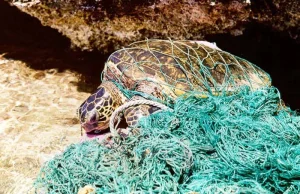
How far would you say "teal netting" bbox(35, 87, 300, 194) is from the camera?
2006 mm

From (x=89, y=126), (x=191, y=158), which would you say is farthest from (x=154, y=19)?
(x=191, y=158)

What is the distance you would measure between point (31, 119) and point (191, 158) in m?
2.31

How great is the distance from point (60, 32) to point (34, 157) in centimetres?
299

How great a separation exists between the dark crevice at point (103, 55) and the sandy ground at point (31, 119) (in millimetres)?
231

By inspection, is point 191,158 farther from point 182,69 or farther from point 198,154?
point 182,69

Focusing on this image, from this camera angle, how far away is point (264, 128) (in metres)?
2.33

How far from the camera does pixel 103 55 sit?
17.3 ft

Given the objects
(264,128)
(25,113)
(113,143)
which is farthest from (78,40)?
(264,128)

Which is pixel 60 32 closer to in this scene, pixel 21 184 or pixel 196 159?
pixel 21 184

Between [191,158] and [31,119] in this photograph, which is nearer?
[191,158]

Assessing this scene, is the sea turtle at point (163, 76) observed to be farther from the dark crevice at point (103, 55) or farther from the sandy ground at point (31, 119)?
the dark crevice at point (103, 55)

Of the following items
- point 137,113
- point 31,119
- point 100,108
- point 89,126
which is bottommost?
point 31,119

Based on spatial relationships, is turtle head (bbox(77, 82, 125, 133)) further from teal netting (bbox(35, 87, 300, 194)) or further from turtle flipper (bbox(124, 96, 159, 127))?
teal netting (bbox(35, 87, 300, 194))

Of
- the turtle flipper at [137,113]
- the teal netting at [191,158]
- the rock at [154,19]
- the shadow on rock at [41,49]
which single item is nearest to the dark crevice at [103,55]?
the shadow on rock at [41,49]
